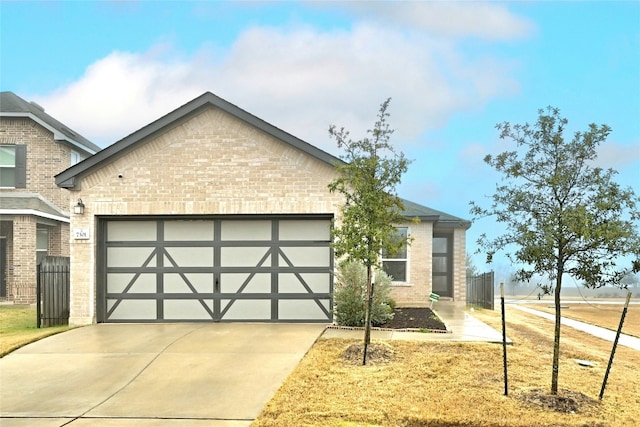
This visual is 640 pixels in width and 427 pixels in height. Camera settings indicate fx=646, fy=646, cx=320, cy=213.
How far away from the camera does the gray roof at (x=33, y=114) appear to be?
26.5 metres

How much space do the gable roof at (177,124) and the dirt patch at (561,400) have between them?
7846 millimetres

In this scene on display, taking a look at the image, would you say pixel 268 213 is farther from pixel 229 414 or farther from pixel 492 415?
pixel 492 415

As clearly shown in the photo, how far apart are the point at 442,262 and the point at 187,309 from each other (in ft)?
40.1

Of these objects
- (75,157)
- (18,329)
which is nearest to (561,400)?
(18,329)

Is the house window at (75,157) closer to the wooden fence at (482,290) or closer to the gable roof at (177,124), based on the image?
the gable roof at (177,124)

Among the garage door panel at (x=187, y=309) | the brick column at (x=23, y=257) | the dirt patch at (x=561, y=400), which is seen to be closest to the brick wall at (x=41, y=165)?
the brick column at (x=23, y=257)

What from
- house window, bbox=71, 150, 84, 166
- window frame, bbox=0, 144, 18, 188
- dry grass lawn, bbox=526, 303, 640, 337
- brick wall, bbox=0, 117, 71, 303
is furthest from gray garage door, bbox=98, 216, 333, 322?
house window, bbox=71, 150, 84, 166

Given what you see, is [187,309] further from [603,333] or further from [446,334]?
[603,333]

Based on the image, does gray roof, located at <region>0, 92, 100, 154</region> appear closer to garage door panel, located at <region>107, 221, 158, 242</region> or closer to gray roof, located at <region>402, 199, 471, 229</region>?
garage door panel, located at <region>107, 221, 158, 242</region>

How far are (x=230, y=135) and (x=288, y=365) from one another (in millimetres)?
6786

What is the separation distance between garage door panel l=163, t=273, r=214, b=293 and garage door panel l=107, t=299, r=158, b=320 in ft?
2.42

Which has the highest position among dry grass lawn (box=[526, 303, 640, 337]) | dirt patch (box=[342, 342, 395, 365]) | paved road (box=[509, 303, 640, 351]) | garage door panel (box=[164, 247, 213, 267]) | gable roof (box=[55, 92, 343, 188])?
gable roof (box=[55, 92, 343, 188])

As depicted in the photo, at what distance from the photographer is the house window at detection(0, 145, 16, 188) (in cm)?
2628

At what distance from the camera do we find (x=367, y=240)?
12.2 m
